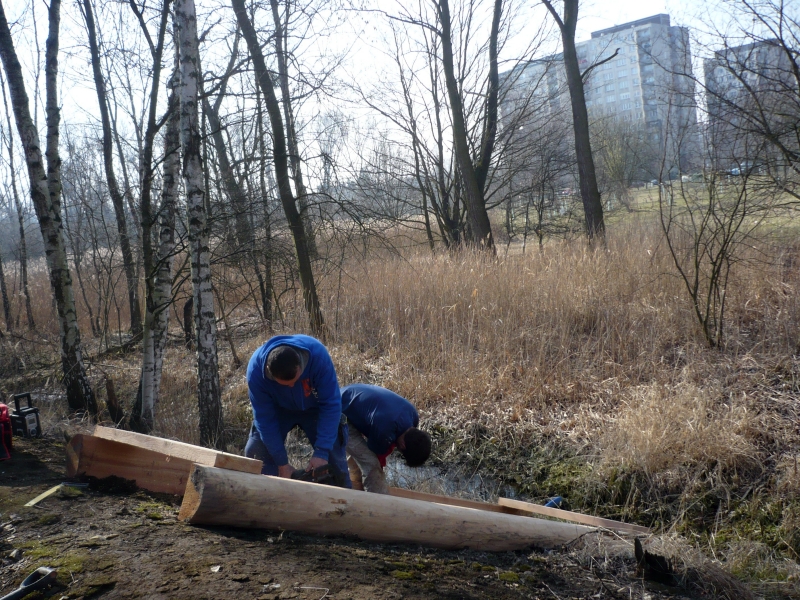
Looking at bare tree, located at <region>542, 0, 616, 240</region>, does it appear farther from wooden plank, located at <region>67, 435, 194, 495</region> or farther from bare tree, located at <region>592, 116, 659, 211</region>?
wooden plank, located at <region>67, 435, 194, 495</region>

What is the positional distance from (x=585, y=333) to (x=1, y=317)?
14.2 metres

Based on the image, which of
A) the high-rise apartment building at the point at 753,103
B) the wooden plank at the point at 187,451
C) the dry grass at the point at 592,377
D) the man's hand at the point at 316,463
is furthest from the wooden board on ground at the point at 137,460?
the high-rise apartment building at the point at 753,103

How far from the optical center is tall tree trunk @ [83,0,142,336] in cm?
912

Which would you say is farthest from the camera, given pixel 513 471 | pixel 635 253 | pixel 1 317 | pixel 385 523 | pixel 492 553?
pixel 1 317

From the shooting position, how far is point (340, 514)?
9.95 feet

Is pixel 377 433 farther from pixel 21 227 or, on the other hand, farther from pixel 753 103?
pixel 21 227

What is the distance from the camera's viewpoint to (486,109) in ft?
46.9

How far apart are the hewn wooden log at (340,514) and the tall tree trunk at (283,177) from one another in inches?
218

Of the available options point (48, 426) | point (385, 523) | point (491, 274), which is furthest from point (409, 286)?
point (385, 523)

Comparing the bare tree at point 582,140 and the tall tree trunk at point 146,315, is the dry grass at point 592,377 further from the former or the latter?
the bare tree at point 582,140

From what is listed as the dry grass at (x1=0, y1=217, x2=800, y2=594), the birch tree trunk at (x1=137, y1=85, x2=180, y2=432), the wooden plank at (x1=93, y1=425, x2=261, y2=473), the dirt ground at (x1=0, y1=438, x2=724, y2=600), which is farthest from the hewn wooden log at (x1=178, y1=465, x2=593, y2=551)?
the birch tree trunk at (x1=137, y1=85, x2=180, y2=432)

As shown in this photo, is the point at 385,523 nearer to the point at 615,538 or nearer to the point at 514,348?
the point at 615,538

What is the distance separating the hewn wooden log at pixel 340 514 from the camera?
9.21ft

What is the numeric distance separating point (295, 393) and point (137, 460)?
102 cm
